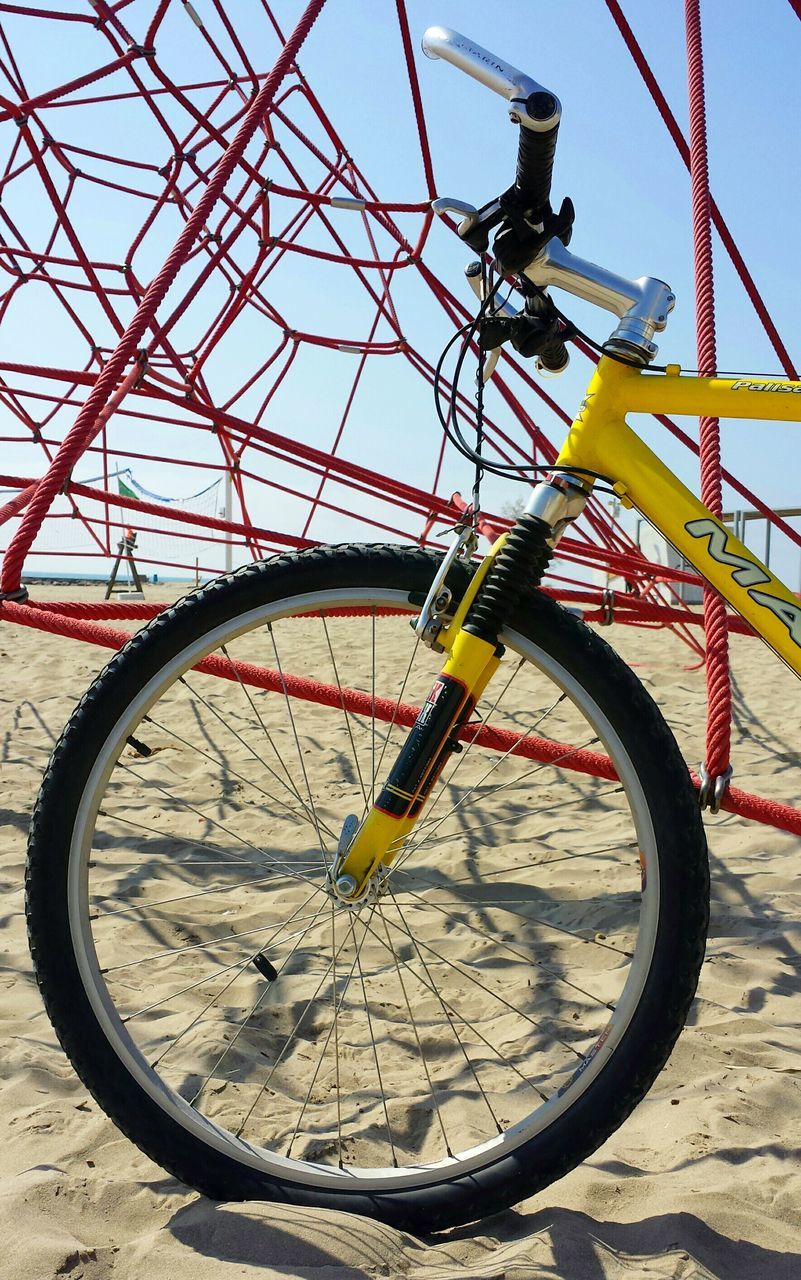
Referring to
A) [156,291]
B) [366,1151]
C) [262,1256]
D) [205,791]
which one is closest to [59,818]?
[262,1256]

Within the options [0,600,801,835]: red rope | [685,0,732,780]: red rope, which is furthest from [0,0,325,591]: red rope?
[685,0,732,780]: red rope

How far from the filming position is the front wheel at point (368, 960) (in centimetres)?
110

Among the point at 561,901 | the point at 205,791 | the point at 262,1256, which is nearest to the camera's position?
the point at 262,1256

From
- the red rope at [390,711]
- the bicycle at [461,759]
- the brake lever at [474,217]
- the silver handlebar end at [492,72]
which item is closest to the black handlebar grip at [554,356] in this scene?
the bicycle at [461,759]

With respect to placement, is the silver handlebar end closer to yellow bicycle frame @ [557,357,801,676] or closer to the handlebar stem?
the handlebar stem

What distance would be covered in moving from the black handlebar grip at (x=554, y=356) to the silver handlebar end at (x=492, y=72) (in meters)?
0.27

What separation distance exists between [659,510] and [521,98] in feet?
1.48

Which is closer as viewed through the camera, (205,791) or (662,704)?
(205,791)

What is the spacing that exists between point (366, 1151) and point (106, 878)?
130cm

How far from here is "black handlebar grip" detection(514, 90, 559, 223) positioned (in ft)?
3.24

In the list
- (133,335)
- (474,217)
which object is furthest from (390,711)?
(474,217)

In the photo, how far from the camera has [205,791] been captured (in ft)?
10.4

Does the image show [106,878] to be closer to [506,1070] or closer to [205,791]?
[205,791]

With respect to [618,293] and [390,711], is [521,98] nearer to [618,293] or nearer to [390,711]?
[618,293]
